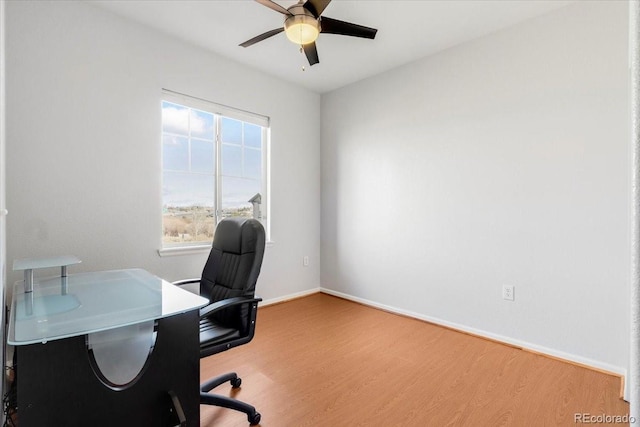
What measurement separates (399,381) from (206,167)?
256 centimetres

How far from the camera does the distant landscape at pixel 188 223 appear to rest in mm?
3084

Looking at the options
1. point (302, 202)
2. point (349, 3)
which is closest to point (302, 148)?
point (302, 202)

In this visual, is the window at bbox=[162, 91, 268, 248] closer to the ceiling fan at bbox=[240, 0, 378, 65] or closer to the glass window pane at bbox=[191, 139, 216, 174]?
the glass window pane at bbox=[191, 139, 216, 174]

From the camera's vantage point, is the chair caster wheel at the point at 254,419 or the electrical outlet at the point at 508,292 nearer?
the chair caster wheel at the point at 254,419

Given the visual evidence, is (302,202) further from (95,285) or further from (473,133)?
(95,285)

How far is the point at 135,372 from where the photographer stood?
56.6 inches

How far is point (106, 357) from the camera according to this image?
139 centimetres

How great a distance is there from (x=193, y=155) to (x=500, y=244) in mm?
2929

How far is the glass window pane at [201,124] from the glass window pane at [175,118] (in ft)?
0.22

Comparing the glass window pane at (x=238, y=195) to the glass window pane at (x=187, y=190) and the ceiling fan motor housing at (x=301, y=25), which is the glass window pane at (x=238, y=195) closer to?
the glass window pane at (x=187, y=190)

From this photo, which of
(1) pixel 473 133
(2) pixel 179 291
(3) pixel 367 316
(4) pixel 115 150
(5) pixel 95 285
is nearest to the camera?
(2) pixel 179 291

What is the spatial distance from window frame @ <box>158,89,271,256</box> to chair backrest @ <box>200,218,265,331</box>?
0.97 m
